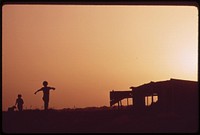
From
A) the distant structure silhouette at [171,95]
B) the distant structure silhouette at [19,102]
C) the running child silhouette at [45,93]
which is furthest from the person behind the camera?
the distant structure silhouette at [171,95]

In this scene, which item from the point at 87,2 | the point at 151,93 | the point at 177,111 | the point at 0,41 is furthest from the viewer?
the point at 151,93

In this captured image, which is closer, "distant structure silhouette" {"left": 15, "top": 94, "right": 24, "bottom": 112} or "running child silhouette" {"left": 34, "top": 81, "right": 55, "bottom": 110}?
"running child silhouette" {"left": 34, "top": 81, "right": 55, "bottom": 110}

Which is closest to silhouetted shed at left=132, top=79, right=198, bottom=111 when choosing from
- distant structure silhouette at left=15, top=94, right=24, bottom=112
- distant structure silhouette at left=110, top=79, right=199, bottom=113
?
distant structure silhouette at left=110, top=79, right=199, bottom=113

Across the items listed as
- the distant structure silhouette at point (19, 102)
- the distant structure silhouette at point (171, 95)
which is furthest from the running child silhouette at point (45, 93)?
the distant structure silhouette at point (171, 95)

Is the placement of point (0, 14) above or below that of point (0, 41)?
above

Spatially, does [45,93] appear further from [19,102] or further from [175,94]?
[175,94]

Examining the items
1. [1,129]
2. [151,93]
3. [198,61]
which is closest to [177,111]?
[151,93]

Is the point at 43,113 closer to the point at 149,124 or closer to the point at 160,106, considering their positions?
the point at 149,124

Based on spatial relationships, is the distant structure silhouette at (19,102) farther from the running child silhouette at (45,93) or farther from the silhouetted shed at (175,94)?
the silhouetted shed at (175,94)

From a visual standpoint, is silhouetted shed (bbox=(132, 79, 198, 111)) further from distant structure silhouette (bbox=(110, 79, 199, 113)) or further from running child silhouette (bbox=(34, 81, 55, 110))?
running child silhouette (bbox=(34, 81, 55, 110))

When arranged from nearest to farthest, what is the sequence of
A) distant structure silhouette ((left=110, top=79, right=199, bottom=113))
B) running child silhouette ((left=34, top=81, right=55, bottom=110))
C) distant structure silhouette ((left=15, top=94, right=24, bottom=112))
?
1. running child silhouette ((left=34, top=81, right=55, bottom=110))
2. distant structure silhouette ((left=15, top=94, right=24, bottom=112))
3. distant structure silhouette ((left=110, top=79, right=199, bottom=113))

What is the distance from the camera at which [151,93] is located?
15.2 metres

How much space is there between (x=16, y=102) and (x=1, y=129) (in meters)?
6.28

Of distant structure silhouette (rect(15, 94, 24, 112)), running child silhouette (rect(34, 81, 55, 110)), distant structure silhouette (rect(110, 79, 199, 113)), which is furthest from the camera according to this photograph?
distant structure silhouette (rect(110, 79, 199, 113))
